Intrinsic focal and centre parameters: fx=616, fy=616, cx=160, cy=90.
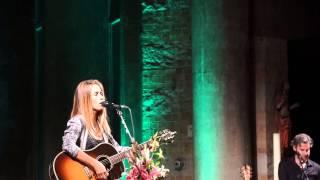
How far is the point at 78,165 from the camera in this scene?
15.4ft

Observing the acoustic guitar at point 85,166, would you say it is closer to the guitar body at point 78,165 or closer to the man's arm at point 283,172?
the guitar body at point 78,165

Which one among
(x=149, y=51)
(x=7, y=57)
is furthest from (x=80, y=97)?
(x=7, y=57)

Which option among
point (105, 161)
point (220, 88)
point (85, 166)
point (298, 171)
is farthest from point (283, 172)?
point (220, 88)

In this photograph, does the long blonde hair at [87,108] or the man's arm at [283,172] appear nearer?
the long blonde hair at [87,108]

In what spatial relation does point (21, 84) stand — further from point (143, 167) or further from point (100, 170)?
point (143, 167)

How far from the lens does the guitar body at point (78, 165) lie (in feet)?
15.4

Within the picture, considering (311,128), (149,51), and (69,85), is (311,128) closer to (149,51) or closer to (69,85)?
(149,51)

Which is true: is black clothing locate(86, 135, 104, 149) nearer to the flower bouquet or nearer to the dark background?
the flower bouquet

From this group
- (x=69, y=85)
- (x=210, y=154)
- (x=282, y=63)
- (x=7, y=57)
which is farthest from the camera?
(x=7, y=57)

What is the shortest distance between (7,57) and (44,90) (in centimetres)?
114

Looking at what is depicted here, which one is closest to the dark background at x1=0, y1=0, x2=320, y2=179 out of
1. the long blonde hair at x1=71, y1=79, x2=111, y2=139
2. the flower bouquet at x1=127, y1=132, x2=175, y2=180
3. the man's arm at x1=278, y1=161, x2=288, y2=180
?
the man's arm at x1=278, y1=161, x2=288, y2=180

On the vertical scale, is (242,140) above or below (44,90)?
below

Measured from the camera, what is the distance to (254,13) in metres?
9.23

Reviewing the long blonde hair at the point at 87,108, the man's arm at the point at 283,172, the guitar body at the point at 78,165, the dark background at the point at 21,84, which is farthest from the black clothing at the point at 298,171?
the dark background at the point at 21,84
